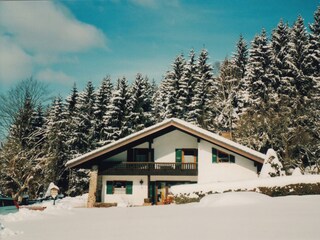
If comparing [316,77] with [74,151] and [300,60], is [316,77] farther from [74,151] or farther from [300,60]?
[74,151]

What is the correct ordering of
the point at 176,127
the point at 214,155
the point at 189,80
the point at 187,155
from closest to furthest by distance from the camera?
the point at 176,127
the point at 214,155
the point at 187,155
the point at 189,80

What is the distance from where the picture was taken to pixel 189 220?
10.4m

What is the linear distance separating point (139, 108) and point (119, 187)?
1528 cm

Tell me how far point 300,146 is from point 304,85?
27.3 feet

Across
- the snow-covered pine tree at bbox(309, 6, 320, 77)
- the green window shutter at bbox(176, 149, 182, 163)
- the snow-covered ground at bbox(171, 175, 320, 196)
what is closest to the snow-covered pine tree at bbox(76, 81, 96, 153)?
the green window shutter at bbox(176, 149, 182, 163)

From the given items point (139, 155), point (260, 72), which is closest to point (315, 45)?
point (260, 72)

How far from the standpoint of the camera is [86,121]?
42500mm

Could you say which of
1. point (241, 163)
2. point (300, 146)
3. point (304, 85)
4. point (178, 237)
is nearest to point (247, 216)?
point (178, 237)

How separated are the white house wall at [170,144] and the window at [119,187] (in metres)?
3.38

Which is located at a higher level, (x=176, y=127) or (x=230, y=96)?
(x=230, y=96)

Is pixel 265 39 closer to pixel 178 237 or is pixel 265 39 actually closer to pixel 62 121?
pixel 62 121

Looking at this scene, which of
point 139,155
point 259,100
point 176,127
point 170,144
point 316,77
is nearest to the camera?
point 176,127

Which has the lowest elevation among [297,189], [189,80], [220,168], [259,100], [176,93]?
[297,189]

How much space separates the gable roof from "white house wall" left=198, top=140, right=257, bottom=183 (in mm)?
1534
